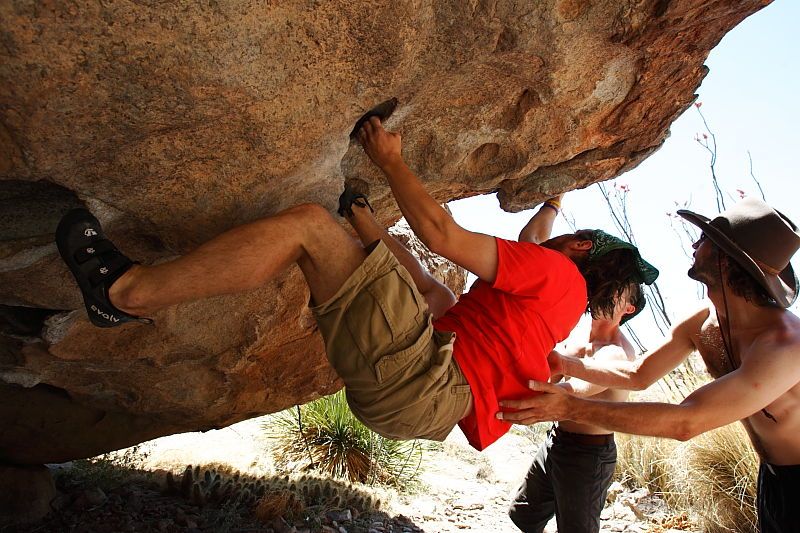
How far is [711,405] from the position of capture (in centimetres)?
290

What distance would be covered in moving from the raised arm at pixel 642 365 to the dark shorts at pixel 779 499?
723 mm

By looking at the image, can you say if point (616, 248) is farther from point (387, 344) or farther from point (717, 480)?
point (717, 480)

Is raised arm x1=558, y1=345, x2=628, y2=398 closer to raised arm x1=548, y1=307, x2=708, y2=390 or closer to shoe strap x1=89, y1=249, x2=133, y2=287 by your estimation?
raised arm x1=548, y1=307, x2=708, y2=390

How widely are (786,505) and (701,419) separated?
0.66 metres

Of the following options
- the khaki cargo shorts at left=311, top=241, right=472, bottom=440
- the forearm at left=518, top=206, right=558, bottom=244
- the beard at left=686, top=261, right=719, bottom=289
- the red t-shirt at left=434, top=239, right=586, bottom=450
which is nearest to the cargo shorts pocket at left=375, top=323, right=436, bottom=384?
the khaki cargo shorts at left=311, top=241, right=472, bottom=440

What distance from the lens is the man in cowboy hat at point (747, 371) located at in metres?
2.92

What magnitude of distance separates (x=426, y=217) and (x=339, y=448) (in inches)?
203

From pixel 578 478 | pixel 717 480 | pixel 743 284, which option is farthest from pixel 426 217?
pixel 717 480

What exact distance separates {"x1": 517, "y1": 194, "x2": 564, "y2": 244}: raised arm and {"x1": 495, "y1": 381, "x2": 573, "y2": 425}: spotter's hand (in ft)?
3.70

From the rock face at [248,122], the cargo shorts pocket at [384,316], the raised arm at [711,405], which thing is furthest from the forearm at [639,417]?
the rock face at [248,122]

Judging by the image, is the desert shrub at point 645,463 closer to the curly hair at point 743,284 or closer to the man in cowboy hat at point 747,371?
the man in cowboy hat at point 747,371

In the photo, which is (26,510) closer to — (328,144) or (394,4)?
(328,144)

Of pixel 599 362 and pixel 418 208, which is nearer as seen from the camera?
pixel 418 208

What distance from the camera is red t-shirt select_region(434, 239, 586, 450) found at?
313 centimetres
